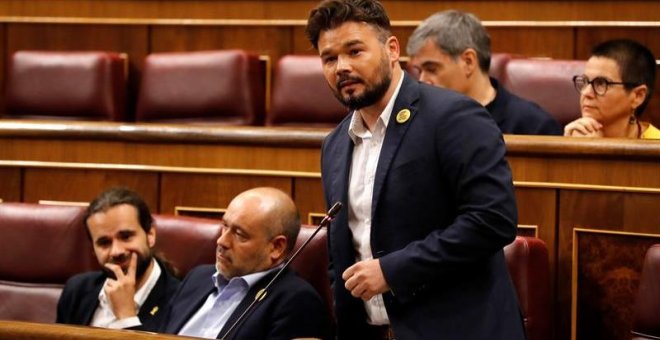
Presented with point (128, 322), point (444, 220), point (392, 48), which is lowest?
point (128, 322)

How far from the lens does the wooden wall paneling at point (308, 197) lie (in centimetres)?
96

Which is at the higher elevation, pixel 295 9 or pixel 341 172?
pixel 295 9

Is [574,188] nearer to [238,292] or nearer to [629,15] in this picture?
A: [238,292]

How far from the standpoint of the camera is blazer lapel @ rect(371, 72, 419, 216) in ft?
2.18

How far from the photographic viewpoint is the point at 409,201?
0.66 meters

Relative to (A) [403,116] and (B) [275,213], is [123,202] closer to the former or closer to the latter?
(B) [275,213]

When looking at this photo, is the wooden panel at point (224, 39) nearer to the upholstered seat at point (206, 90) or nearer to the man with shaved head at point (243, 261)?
the upholstered seat at point (206, 90)

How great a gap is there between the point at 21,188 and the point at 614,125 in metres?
0.55

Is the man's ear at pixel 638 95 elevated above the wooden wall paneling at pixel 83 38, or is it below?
below

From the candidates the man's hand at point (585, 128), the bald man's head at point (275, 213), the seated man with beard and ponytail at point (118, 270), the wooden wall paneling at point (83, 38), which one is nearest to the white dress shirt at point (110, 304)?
the seated man with beard and ponytail at point (118, 270)

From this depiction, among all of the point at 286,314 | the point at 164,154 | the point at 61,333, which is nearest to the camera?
the point at 61,333

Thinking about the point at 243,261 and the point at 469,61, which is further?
the point at 469,61

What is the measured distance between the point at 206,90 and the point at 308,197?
A: 0.31m

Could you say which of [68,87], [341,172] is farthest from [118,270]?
[68,87]
